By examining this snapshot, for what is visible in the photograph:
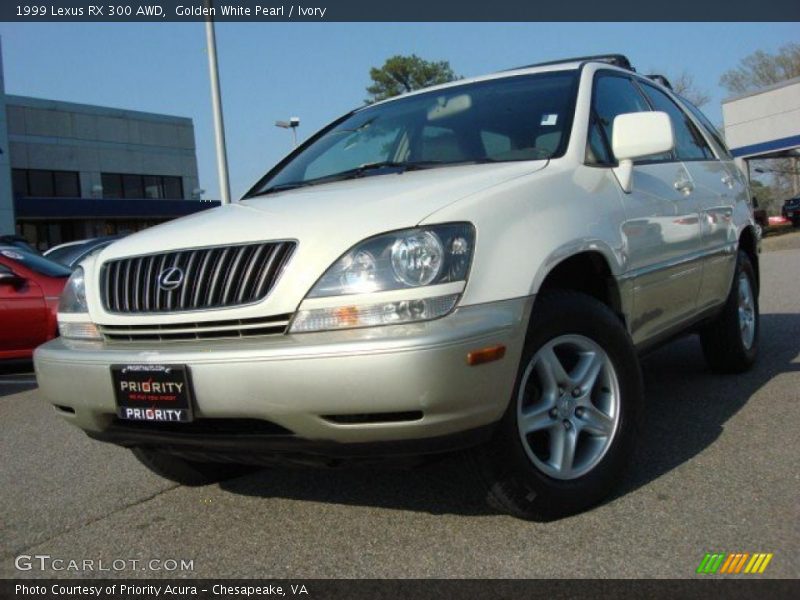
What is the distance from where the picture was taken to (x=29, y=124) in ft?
113

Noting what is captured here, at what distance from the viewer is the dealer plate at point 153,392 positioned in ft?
8.58

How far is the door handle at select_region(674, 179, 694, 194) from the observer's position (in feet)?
13.3

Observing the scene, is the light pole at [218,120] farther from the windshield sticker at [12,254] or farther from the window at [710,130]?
the window at [710,130]

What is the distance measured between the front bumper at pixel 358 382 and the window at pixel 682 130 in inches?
92.7

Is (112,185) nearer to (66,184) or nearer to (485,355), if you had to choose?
(66,184)

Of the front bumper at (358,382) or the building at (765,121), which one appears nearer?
the front bumper at (358,382)

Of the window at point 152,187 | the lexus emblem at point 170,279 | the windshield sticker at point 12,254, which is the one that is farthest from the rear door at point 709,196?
the window at point 152,187

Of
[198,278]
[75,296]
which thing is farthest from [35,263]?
[198,278]

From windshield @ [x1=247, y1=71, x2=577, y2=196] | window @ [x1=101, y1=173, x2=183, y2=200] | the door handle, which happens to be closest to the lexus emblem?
windshield @ [x1=247, y1=71, x2=577, y2=196]

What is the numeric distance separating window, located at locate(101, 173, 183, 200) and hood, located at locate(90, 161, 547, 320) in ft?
121

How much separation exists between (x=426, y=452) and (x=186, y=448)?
83 centimetres

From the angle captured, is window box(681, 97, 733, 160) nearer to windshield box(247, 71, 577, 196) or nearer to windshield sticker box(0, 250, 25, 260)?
windshield box(247, 71, 577, 196)

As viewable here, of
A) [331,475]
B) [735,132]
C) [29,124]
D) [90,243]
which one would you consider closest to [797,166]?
[735,132]
